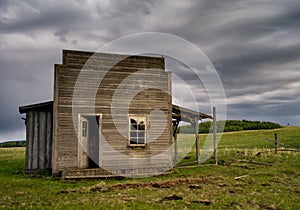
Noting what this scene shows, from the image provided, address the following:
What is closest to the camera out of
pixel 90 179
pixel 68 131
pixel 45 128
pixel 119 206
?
pixel 119 206

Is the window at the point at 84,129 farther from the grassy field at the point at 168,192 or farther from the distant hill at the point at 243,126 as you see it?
the distant hill at the point at 243,126

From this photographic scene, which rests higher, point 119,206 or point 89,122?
point 89,122

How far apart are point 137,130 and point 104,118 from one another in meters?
2.04

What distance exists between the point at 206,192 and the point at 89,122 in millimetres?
9071

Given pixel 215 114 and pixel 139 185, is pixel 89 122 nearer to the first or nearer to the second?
pixel 139 185

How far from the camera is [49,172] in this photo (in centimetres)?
1839

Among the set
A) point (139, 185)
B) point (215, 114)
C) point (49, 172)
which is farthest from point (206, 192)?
point (215, 114)

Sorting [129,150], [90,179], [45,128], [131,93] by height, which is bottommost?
[90,179]

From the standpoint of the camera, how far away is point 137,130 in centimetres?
1869

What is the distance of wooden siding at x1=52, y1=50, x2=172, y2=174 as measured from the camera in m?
17.4

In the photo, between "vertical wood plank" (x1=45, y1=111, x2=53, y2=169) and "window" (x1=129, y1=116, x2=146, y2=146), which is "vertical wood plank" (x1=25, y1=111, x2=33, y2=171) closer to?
"vertical wood plank" (x1=45, y1=111, x2=53, y2=169)

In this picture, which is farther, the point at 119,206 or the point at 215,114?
the point at 215,114

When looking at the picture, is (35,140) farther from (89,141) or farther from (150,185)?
(150,185)

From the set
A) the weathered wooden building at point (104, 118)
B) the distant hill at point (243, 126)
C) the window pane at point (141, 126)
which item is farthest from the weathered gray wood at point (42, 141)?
the distant hill at point (243, 126)
